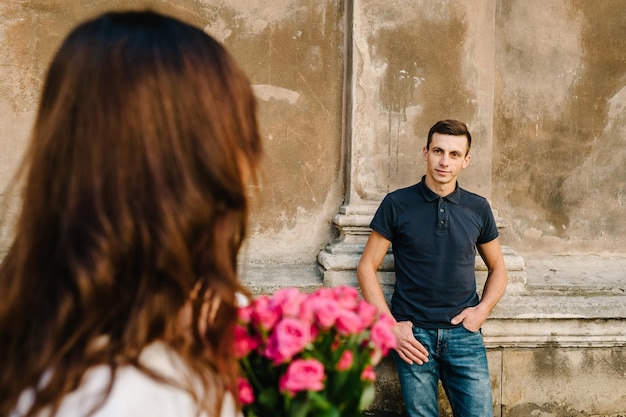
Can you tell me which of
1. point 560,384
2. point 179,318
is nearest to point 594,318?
point 560,384

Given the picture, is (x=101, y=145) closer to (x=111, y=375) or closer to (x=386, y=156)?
(x=111, y=375)

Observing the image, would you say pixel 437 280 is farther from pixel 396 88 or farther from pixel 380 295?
pixel 396 88

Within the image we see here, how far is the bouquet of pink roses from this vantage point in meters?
1.18

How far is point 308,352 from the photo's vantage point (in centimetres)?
124

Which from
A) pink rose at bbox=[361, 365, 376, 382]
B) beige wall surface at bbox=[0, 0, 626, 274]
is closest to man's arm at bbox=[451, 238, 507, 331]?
beige wall surface at bbox=[0, 0, 626, 274]

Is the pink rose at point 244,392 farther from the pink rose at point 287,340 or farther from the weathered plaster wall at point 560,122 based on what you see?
the weathered plaster wall at point 560,122

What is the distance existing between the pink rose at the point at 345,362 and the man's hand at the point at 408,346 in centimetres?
183

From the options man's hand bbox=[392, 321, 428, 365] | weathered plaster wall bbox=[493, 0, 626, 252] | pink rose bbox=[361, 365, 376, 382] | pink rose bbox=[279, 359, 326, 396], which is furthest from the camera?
weathered plaster wall bbox=[493, 0, 626, 252]

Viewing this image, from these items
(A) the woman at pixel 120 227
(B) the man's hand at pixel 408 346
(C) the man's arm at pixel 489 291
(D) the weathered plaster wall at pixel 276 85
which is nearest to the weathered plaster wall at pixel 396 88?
(D) the weathered plaster wall at pixel 276 85

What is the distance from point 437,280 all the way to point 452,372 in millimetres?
500

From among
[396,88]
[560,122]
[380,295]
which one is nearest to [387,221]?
[380,295]

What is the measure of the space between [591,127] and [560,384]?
5.72 ft

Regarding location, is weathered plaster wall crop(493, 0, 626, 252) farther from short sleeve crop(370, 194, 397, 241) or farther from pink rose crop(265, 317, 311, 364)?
pink rose crop(265, 317, 311, 364)

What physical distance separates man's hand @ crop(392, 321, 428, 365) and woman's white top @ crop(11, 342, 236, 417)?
210cm
